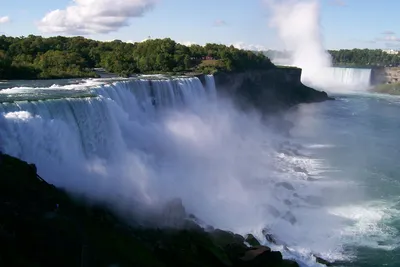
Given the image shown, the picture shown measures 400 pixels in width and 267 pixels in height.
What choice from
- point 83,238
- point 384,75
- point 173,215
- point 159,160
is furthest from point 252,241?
point 384,75

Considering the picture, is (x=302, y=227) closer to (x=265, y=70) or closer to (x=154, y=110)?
(x=154, y=110)

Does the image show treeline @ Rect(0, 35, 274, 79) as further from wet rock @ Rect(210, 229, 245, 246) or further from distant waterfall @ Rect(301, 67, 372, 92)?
distant waterfall @ Rect(301, 67, 372, 92)

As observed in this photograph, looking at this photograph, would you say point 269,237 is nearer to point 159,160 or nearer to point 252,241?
point 252,241

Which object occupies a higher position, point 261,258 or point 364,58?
point 261,258

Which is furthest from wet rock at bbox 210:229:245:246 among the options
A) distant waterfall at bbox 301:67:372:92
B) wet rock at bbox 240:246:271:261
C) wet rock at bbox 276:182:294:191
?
distant waterfall at bbox 301:67:372:92

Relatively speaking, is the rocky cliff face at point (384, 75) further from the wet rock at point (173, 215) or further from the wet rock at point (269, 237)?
the wet rock at point (173, 215)

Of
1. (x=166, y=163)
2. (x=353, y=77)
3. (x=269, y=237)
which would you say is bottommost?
(x=353, y=77)

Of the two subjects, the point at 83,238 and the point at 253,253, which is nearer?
the point at 83,238

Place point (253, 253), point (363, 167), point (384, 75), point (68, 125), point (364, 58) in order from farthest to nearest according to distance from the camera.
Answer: point (364, 58) → point (384, 75) → point (363, 167) → point (68, 125) → point (253, 253)
